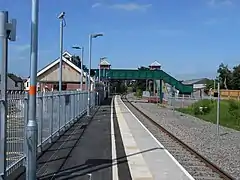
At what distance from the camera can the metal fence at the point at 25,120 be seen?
9.67 meters

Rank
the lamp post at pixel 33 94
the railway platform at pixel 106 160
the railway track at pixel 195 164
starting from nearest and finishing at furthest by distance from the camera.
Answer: the lamp post at pixel 33 94, the railway platform at pixel 106 160, the railway track at pixel 195 164

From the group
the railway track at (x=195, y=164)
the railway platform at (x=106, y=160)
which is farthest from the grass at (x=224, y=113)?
the railway platform at (x=106, y=160)

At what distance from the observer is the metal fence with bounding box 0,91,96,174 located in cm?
967

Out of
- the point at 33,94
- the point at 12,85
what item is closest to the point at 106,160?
the point at 33,94

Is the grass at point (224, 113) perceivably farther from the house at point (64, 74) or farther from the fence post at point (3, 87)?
the house at point (64, 74)

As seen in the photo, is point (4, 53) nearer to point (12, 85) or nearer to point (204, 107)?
point (12, 85)

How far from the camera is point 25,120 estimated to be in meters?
11.0

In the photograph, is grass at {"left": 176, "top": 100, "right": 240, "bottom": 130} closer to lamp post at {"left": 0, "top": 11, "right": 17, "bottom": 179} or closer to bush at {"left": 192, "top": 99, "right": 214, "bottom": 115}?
bush at {"left": 192, "top": 99, "right": 214, "bottom": 115}

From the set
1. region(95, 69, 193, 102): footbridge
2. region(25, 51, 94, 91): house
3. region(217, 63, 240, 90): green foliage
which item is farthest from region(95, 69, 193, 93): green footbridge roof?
region(217, 63, 240, 90): green foliage

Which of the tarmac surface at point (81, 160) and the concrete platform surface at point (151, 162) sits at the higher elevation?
the tarmac surface at point (81, 160)

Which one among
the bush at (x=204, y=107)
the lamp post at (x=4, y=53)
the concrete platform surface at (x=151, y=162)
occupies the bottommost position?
the concrete platform surface at (x=151, y=162)

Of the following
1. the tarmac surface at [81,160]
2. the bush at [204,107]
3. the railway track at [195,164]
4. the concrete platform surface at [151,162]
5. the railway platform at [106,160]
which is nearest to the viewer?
the tarmac surface at [81,160]

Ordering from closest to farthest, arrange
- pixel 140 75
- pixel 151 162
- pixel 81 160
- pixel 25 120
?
pixel 25 120 → pixel 81 160 → pixel 151 162 → pixel 140 75

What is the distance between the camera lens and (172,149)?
672 inches
